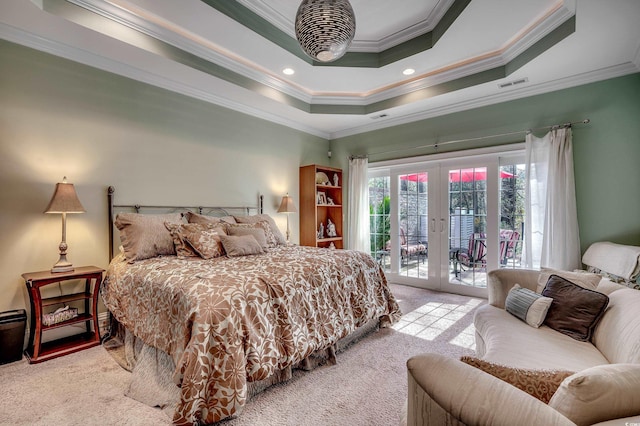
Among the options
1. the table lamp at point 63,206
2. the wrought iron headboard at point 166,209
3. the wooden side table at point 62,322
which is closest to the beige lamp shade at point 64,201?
the table lamp at point 63,206

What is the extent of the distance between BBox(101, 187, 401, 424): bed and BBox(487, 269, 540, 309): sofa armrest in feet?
3.43

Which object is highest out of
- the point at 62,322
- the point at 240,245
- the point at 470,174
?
the point at 470,174

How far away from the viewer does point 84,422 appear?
5.36 ft

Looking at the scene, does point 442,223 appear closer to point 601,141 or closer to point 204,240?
point 601,141

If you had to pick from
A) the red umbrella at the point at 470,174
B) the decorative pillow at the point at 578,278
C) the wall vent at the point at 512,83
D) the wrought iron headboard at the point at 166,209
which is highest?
the wall vent at the point at 512,83

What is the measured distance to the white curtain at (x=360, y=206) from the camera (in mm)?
5020

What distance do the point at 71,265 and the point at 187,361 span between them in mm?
1819

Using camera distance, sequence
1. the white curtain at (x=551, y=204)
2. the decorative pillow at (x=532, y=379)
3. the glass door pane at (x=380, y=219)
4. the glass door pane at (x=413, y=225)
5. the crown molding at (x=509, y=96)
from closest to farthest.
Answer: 1. the decorative pillow at (x=532, y=379)
2. the crown molding at (x=509, y=96)
3. the white curtain at (x=551, y=204)
4. the glass door pane at (x=413, y=225)
5. the glass door pane at (x=380, y=219)

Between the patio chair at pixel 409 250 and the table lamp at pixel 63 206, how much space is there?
4.13 meters

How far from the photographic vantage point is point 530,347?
5.11ft

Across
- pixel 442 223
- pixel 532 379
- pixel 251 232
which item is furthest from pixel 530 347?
pixel 442 223

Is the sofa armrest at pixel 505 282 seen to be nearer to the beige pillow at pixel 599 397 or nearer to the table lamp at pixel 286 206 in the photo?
the beige pillow at pixel 599 397

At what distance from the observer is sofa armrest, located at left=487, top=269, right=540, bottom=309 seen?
7.21 ft

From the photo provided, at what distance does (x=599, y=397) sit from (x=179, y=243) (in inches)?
112
